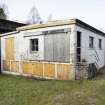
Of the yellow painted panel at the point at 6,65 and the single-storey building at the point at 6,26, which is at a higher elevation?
the single-storey building at the point at 6,26

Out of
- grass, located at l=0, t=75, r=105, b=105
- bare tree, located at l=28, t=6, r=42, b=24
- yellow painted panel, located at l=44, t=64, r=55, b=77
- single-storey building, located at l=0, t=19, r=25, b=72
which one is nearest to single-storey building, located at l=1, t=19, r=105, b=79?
yellow painted panel, located at l=44, t=64, r=55, b=77

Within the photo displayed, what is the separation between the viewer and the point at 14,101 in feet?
20.7

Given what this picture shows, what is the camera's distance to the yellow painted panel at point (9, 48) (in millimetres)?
13250

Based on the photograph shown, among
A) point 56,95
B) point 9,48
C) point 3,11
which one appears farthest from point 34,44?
point 3,11

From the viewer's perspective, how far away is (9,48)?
44.4 feet

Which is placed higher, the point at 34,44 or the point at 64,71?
the point at 34,44

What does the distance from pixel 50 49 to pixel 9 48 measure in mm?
4245

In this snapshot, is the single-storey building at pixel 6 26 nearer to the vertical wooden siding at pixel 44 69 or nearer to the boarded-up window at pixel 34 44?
the vertical wooden siding at pixel 44 69

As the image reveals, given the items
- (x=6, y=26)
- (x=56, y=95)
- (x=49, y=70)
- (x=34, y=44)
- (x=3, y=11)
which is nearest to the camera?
(x=56, y=95)

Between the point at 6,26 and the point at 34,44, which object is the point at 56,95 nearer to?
the point at 34,44

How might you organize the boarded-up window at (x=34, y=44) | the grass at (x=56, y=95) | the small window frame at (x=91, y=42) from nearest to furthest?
the grass at (x=56, y=95) < the boarded-up window at (x=34, y=44) < the small window frame at (x=91, y=42)

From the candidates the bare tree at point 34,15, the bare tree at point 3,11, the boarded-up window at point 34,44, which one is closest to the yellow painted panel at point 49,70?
the boarded-up window at point 34,44

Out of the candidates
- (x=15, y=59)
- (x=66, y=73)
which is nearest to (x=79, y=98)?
(x=66, y=73)

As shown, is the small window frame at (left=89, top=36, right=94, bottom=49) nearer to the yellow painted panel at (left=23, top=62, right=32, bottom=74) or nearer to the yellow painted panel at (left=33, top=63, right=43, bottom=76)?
the yellow painted panel at (left=33, top=63, right=43, bottom=76)
